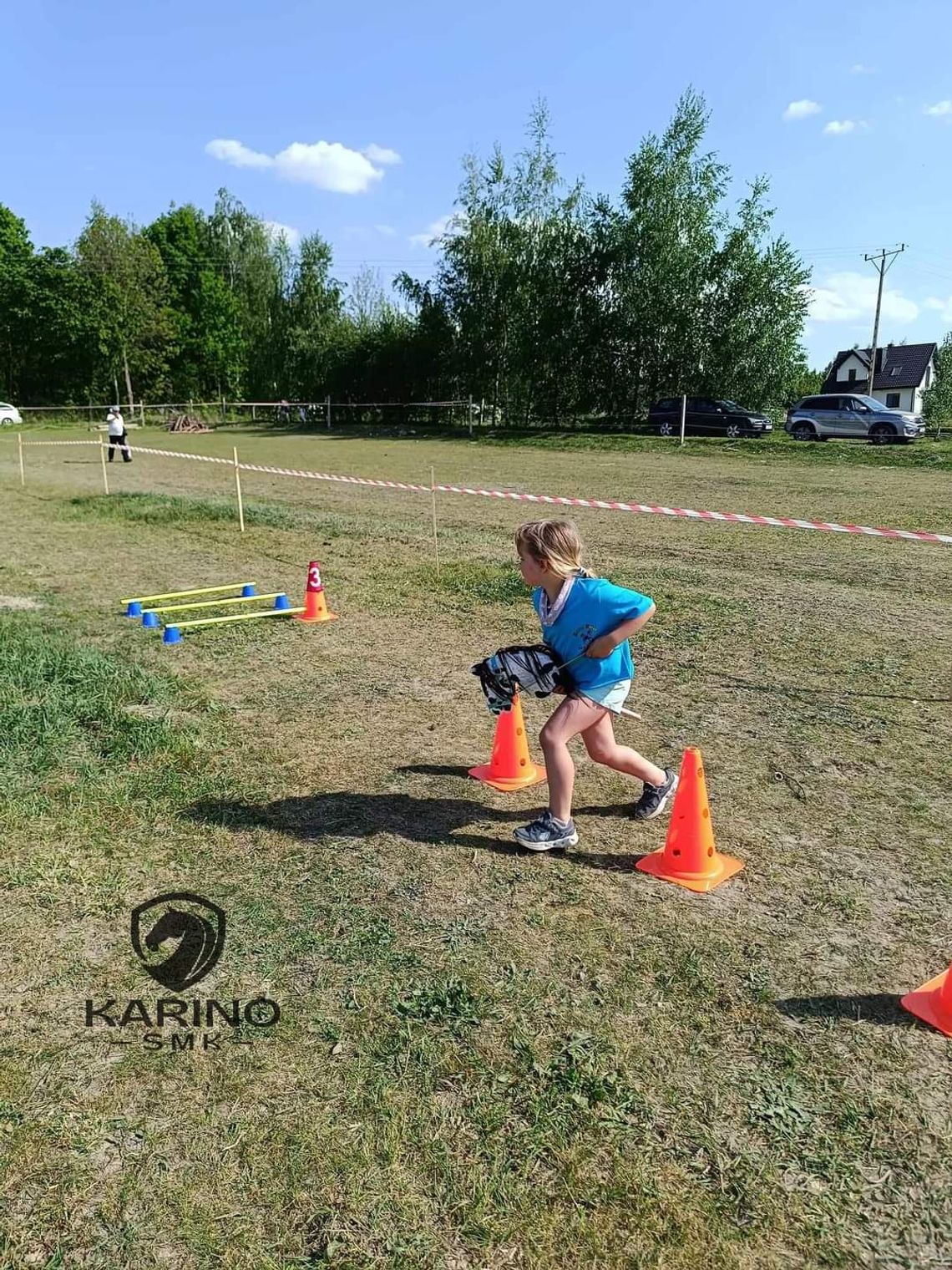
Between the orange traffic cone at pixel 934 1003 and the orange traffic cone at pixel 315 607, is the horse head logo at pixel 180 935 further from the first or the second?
the orange traffic cone at pixel 315 607

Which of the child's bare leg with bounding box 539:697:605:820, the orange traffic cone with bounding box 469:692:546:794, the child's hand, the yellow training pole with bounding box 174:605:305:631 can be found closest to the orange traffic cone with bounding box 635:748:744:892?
the child's bare leg with bounding box 539:697:605:820

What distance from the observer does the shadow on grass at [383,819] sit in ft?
12.7

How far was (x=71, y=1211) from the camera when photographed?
6.91ft

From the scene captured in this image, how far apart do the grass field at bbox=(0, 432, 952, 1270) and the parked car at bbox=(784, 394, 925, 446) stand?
978 inches

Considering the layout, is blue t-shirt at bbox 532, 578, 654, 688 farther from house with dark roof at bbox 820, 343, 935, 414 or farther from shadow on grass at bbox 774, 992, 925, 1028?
house with dark roof at bbox 820, 343, 935, 414

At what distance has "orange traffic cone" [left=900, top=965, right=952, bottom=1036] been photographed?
2693mm

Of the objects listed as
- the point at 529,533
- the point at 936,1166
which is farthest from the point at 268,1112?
the point at 529,533

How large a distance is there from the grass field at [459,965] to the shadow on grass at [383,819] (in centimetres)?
A: 2

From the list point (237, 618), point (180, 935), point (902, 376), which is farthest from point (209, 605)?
point (902, 376)

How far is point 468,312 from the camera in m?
41.3

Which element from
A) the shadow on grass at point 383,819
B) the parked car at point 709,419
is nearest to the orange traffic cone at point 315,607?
the shadow on grass at point 383,819

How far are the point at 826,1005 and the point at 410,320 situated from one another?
53.2m

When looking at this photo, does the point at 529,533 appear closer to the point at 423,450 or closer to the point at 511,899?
the point at 511,899

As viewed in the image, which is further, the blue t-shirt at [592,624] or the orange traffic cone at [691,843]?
the orange traffic cone at [691,843]
